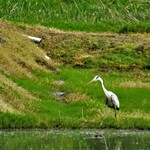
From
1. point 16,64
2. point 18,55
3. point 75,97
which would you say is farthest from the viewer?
point 18,55

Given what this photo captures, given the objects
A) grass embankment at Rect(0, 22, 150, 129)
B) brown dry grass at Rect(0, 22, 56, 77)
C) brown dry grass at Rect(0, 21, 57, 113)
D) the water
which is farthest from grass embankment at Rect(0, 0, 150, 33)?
the water

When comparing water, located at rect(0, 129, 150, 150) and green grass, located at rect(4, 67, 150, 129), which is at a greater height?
water, located at rect(0, 129, 150, 150)

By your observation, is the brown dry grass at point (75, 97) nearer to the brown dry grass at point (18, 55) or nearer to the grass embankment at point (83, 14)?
the brown dry grass at point (18, 55)

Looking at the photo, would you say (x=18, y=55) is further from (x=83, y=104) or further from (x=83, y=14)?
(x=83, y=14)

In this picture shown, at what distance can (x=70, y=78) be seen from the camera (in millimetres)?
40469

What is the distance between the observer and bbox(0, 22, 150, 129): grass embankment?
2875cm

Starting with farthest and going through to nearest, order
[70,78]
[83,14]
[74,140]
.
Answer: [83,14] < [70,78] < [74,140]

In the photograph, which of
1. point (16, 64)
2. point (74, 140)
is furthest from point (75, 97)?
point (74, 140)

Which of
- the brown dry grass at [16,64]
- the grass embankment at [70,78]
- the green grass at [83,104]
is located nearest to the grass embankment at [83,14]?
the grass embankment at [70,78]

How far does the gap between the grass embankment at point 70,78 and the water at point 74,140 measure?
132cm

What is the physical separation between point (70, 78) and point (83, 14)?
2899cm

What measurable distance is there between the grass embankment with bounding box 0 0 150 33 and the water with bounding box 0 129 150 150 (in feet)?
112

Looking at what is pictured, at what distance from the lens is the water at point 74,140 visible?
70.0 ft

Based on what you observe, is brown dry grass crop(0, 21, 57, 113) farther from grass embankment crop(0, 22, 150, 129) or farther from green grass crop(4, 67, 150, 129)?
green grass crop(4, 67, 150, 129)
